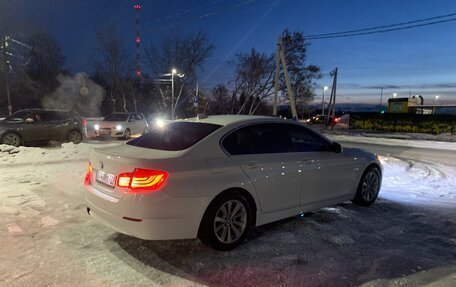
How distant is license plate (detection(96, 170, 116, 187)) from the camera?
13.2ft

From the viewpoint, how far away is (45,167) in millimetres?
9250

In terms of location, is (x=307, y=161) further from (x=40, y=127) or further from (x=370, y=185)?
(x=40, y=127)

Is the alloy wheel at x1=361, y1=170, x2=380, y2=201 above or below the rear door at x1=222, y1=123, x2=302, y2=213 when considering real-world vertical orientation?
below

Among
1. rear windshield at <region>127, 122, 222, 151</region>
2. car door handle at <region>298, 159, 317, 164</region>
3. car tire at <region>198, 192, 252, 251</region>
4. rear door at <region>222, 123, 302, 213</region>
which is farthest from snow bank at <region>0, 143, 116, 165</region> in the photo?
car door handle at <region>298, 159, 317, 164</region>

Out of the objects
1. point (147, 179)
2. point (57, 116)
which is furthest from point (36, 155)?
point (147, 179)

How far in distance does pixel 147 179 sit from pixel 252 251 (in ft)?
4.91

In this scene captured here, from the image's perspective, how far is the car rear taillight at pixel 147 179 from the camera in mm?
3762

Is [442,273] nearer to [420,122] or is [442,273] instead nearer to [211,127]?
[211,127]

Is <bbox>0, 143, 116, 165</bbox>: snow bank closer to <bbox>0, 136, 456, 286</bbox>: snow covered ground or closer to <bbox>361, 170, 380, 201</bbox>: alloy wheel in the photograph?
<bbox>0, 136, 456, 286</bbox>: snow covered ground

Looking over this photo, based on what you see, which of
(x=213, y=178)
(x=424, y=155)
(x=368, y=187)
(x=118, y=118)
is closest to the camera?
(x=213, y=178)

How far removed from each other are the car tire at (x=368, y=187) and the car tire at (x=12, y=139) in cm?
1215

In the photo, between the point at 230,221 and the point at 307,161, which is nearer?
the point at 230,221

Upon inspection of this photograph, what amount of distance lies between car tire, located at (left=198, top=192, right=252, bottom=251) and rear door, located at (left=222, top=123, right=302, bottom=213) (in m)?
0.29

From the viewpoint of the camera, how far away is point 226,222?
4.26 meters
